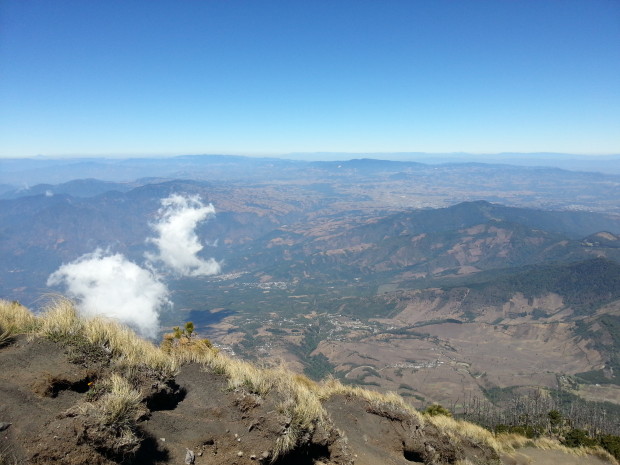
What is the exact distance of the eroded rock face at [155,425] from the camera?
4.81m

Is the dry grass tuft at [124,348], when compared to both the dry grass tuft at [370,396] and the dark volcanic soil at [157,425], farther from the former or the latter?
the dry grass tuft at [370,396]

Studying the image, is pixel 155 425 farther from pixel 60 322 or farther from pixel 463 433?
pixel 463 433

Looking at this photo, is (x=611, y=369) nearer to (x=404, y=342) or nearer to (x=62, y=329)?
(x=404, y=342)

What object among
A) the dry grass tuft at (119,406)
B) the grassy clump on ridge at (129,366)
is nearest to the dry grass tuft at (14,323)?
the grassy clump on ridge at (129,366)

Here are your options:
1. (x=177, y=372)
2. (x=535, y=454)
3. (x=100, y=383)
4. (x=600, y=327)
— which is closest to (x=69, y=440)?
(x=100, y=383)

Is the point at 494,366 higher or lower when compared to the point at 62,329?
lower

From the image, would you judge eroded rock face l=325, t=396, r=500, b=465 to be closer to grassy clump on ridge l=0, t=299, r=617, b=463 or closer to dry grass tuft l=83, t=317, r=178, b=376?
grassy clump on ridge l=0, t=299, r=617, b=463

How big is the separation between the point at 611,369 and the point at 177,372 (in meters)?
195

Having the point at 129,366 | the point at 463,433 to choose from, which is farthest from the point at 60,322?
the point at 463,433

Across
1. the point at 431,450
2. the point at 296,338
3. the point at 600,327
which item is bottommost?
the point at 296,338

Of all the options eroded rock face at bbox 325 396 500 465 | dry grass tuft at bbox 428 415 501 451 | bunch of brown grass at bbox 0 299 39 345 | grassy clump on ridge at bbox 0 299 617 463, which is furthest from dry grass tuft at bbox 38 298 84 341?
dry grass tuft at bbox 428 415 501 451

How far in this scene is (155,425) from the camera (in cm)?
637

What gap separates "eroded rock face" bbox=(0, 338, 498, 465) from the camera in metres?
4.81

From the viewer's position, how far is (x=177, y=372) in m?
7.93
